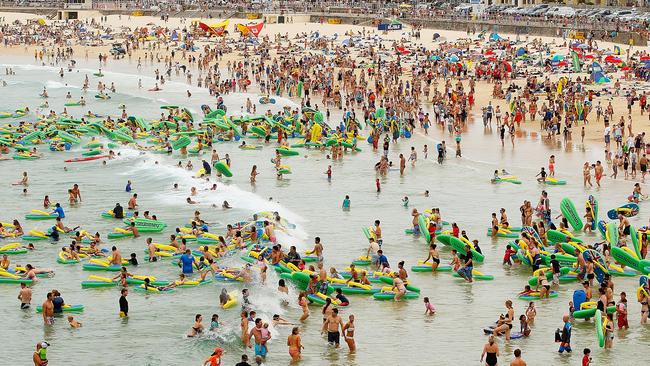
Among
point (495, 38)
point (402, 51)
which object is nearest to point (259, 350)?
point (402, 51)

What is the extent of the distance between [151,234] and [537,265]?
10159 mm

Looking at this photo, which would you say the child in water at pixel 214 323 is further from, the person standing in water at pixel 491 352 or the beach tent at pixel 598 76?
the beach tent at pixel 598 76

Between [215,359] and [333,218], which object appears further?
[333,218]

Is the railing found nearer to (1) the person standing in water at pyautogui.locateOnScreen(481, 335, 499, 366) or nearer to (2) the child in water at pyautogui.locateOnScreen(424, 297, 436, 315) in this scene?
(2) the child in water at pyautogui.locateOnScreen(424, 297, 436, 315)

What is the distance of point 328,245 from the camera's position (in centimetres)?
2622

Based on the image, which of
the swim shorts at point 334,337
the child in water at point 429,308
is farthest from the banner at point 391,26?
the swim shorts at point 334,337

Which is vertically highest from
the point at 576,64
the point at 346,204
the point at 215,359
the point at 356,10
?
the point at 356,10

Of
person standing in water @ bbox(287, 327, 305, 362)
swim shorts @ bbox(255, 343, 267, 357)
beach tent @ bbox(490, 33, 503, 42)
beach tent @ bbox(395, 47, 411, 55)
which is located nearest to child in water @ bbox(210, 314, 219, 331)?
swim shorts @ bbox(255, 343, 267, 357)

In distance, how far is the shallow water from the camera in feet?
63.7

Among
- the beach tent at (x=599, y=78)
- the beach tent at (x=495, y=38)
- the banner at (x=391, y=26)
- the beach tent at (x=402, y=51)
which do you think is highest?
the banner at (x=391, y=26)

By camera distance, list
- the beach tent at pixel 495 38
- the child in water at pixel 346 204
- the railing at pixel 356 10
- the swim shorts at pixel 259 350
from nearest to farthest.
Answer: the swim shorts at pixel 259 350 < the child in water at pixel 346 204 < the beach tent at pixel 495 38 < the railing at pixel 356 10

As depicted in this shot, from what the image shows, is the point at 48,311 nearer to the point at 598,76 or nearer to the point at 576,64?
the point at 598,76

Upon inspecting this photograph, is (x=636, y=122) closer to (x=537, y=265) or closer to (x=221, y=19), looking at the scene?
(x=537, y=265)

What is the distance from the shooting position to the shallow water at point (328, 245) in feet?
63.7
